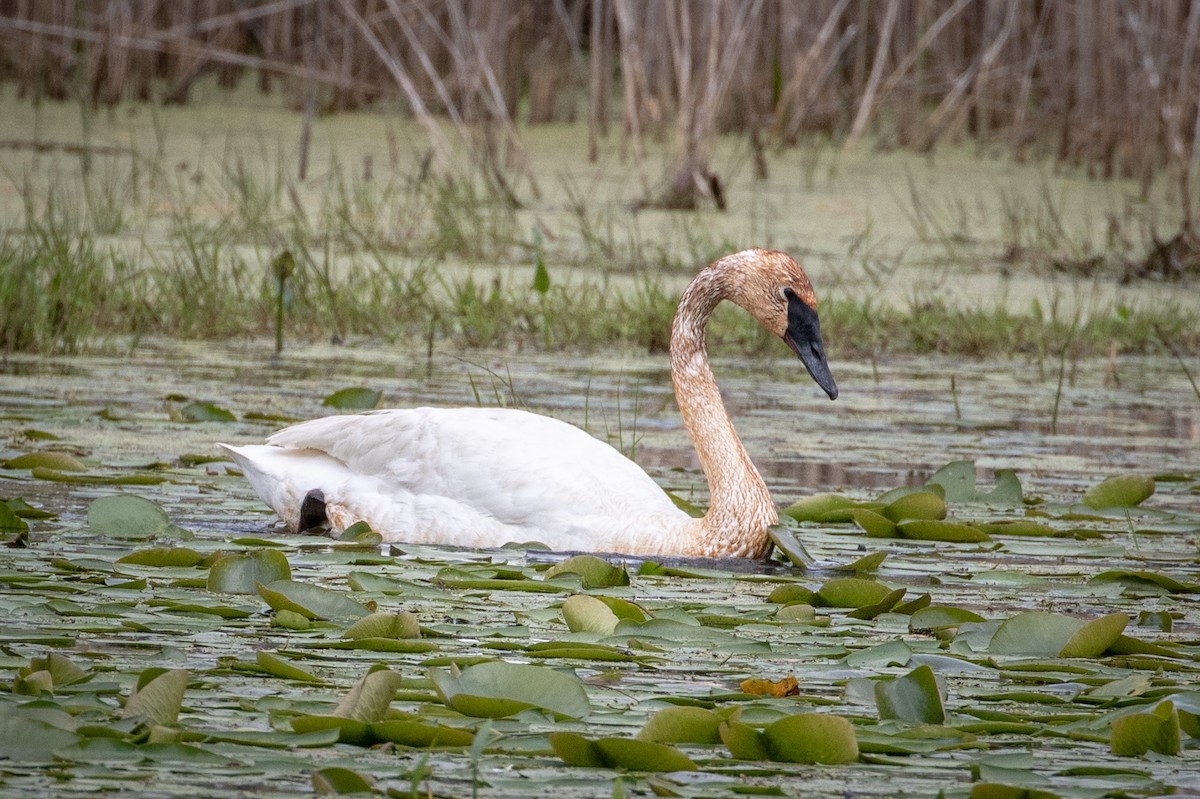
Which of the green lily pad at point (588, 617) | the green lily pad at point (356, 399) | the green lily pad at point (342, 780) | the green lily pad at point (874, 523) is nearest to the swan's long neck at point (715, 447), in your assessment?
the green lily pad at point (874, 523)

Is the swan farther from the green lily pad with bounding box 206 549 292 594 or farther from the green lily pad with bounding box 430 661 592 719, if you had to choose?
the green lily pad with bounding box 430 661 592 719

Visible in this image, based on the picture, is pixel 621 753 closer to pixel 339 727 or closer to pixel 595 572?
pixel 339 727

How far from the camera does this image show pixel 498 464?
4.36m

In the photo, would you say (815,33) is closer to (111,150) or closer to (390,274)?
(111,150)

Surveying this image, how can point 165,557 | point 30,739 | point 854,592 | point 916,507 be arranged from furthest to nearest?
point 916,507, point 165,557, point 854,592, point 30,739

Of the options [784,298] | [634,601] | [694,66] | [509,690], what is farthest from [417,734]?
[694,66]

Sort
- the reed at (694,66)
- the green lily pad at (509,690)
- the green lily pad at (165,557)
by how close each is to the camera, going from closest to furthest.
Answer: the green lily pad at (509,690), the green lily pad at (165,557), the reed at (694,66)

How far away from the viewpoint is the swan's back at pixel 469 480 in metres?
4.24

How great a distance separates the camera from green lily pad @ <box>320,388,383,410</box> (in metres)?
5.45

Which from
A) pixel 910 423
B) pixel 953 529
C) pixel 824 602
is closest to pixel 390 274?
pixel 910 423

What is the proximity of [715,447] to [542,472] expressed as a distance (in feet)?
1.36

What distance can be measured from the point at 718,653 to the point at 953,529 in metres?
1.37

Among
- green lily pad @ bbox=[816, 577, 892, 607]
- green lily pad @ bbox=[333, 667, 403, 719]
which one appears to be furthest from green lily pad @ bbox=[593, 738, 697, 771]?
green lily pad @ bbox=[816, 577, 892, 607]

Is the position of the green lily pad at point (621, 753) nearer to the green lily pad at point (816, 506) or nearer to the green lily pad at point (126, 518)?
the green lily pad at point (126, 518)
